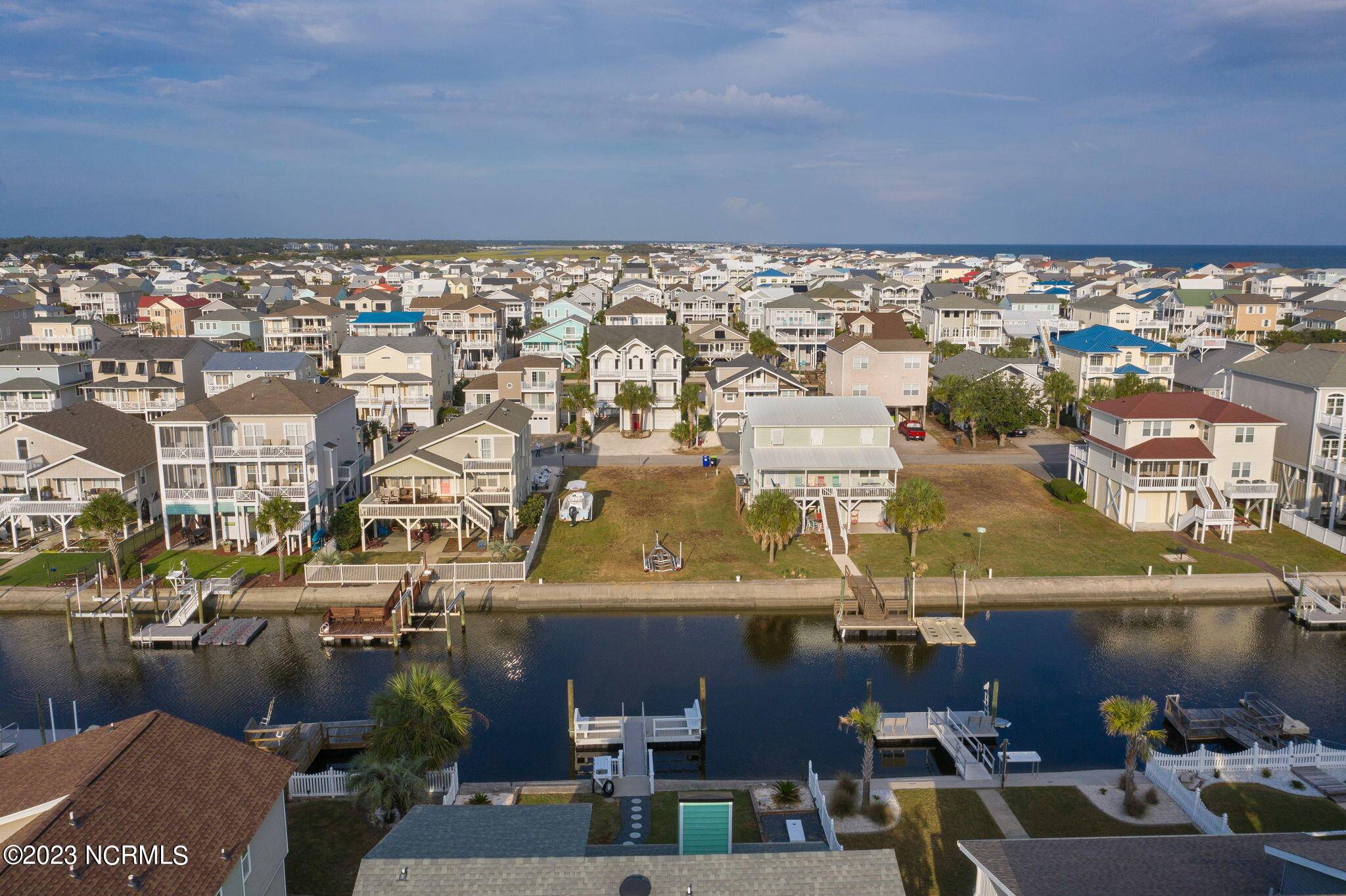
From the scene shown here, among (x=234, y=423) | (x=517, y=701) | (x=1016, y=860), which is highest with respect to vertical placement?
(x=234, y=423)

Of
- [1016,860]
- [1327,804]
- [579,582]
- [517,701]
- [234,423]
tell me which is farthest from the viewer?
[234,423]

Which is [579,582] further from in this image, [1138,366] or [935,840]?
[1138,366]

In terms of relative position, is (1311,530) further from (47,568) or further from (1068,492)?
(47,568)

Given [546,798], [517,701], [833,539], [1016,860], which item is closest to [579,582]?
[517,701]

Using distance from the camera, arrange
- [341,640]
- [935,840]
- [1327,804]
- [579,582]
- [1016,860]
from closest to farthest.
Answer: [1016,860] → [935,840] → [1327,804] → [341,640] → [579,582]

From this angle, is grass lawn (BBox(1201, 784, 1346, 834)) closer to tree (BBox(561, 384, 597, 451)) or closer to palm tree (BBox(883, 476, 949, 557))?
palm tree (BBox(883, 476, 949, 557))

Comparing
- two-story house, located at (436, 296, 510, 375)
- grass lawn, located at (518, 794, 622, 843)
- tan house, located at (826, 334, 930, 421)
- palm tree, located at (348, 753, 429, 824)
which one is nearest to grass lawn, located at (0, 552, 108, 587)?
palm tree, located at (348, 753, 429, 824)

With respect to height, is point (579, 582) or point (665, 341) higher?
point (665, 341)
